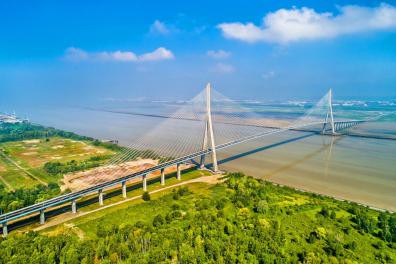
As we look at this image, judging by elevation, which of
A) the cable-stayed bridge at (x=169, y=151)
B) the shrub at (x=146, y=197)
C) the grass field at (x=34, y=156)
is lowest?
the grass field at (x=34, y=156)

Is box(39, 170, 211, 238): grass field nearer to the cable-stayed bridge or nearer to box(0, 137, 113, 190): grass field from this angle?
the cable-stayed bridge

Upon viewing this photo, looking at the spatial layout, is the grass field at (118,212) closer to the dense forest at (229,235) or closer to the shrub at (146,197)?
the dense forest at (229,235)

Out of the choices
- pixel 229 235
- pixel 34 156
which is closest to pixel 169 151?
pixel 34 156

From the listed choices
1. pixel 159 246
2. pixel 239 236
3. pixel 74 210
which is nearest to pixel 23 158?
pixel 74 210

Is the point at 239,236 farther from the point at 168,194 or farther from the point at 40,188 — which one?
the point at 40,188

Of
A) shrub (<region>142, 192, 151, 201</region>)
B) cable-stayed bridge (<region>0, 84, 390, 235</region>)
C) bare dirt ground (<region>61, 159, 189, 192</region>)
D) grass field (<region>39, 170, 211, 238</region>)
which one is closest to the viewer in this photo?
grass field (<region>39, 170, 211, 238</region>)

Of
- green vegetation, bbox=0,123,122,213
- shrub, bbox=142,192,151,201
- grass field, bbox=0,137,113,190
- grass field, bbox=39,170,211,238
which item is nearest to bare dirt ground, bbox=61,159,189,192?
green vegetation, bbox=0,123,122,213

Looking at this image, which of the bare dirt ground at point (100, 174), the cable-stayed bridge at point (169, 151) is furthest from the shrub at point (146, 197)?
the bare dirt ground at point (100, 174)
